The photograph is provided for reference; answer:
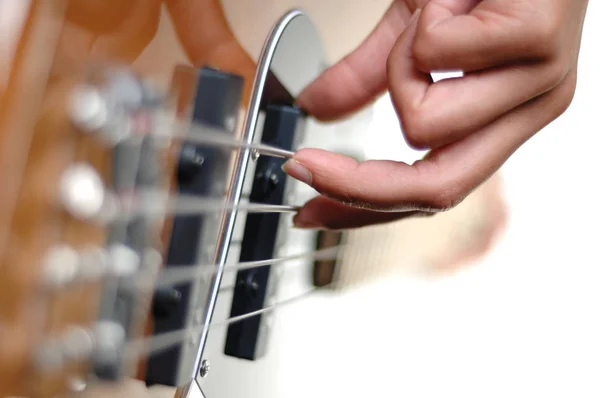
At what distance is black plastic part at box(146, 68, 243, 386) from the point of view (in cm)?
32

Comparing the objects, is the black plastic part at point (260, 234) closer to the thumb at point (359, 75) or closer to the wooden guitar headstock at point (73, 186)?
the thumb at point (359, 75)

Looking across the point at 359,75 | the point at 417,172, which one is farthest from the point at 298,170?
the point at 359,75

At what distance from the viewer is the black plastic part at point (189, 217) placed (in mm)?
316

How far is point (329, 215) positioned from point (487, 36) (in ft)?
0.79

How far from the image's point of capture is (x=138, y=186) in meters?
0.26

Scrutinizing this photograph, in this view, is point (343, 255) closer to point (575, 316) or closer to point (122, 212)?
point (575, 316)

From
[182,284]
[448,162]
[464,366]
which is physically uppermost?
[448,162]

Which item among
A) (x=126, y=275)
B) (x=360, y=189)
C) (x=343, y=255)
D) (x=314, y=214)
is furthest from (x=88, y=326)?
(x=343, y=255)

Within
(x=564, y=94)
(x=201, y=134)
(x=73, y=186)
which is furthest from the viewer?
(x=564, y=94)

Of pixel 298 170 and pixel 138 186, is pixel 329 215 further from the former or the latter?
pixel 138 186

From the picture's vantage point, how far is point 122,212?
243 millimetres

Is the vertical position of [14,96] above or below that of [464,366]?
above

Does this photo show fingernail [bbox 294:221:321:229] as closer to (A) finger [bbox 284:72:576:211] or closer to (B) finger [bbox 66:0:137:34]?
(A) finger [bbox 284:72:576:211]

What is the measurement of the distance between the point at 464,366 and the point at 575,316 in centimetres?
15
